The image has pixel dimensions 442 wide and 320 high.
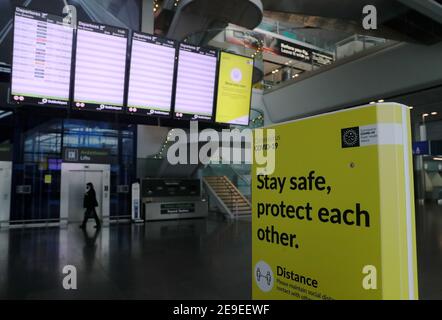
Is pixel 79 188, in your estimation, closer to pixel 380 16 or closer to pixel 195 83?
pixel 195 83

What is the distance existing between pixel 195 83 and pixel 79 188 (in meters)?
6.35

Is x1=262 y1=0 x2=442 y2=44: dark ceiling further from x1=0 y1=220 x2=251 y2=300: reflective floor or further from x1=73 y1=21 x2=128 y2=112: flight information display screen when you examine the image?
x1=0 y1=220 x2=251 y2=300: reflective floor

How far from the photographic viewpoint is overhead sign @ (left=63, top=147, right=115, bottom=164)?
495 inches

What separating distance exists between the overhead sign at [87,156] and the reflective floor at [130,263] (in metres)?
3.13

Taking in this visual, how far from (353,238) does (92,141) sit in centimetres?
1282

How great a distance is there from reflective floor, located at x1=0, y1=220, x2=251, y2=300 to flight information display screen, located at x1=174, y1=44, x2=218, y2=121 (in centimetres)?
332

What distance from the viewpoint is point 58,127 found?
12531 millimetres

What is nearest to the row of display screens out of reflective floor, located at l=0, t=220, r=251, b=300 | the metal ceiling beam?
reflective floor, located at l=0, t=220, r=251, b=300

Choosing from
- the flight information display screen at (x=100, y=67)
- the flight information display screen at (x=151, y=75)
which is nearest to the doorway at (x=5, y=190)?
the flight information display screen at (x=100, y=67)

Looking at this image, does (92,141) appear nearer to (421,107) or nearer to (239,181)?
(239,181)

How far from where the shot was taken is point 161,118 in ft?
31.1

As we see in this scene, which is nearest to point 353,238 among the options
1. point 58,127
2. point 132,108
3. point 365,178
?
point 365,178

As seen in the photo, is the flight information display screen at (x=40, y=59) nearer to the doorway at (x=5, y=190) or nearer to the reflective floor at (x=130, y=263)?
the reflective floor at (x=130, y=263)

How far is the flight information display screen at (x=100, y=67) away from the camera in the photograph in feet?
26.7
